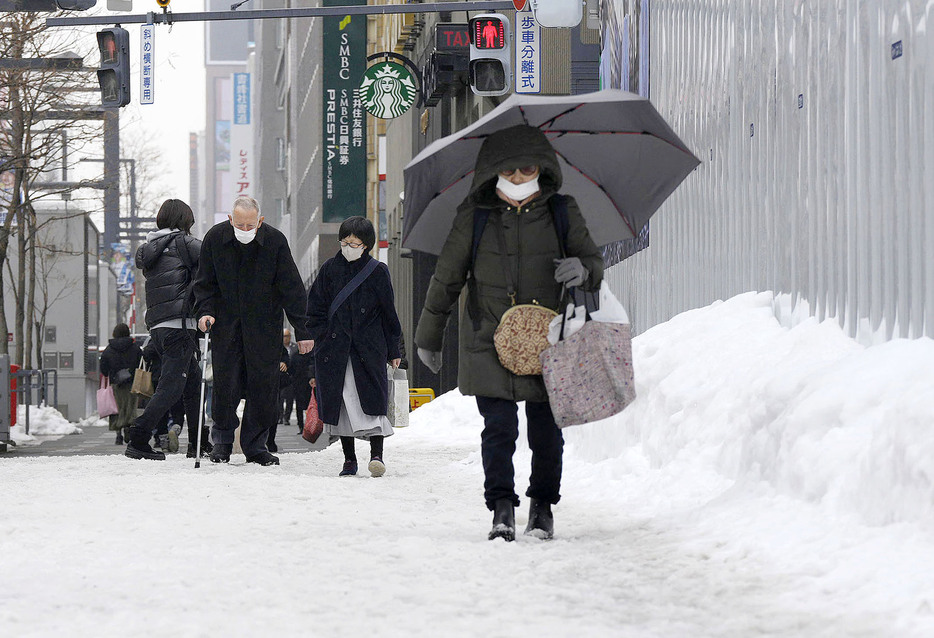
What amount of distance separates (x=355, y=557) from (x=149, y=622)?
4.41ft

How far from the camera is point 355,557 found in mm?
5430

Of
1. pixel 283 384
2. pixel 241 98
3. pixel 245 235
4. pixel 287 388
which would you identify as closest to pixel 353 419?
pixel 245 235

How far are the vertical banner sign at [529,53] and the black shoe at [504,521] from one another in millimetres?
12057

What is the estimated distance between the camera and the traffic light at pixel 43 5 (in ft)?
45.9

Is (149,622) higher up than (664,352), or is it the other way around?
(664,352)

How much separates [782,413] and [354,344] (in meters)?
3.77

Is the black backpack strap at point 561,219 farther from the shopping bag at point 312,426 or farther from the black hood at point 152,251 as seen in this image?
the black hood at point 152,251

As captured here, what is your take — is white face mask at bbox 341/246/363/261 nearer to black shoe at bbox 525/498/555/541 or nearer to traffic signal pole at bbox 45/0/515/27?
black shoe at bbox 525/498/555/541

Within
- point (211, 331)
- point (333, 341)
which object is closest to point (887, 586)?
point (333, 341)

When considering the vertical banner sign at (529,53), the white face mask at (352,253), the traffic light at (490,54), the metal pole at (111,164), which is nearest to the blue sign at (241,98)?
the metal pole at (111,164)

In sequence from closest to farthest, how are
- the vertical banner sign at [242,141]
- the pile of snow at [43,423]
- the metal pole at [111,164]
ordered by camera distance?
the pile of snow at [43,423], the metal pole at [111,164], the vertical banner sign at [242,141]

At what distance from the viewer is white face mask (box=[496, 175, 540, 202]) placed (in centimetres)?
582

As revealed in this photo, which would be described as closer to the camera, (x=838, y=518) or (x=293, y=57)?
(x=838, y=518)

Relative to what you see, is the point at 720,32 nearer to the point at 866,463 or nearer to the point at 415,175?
the point at 415,175
